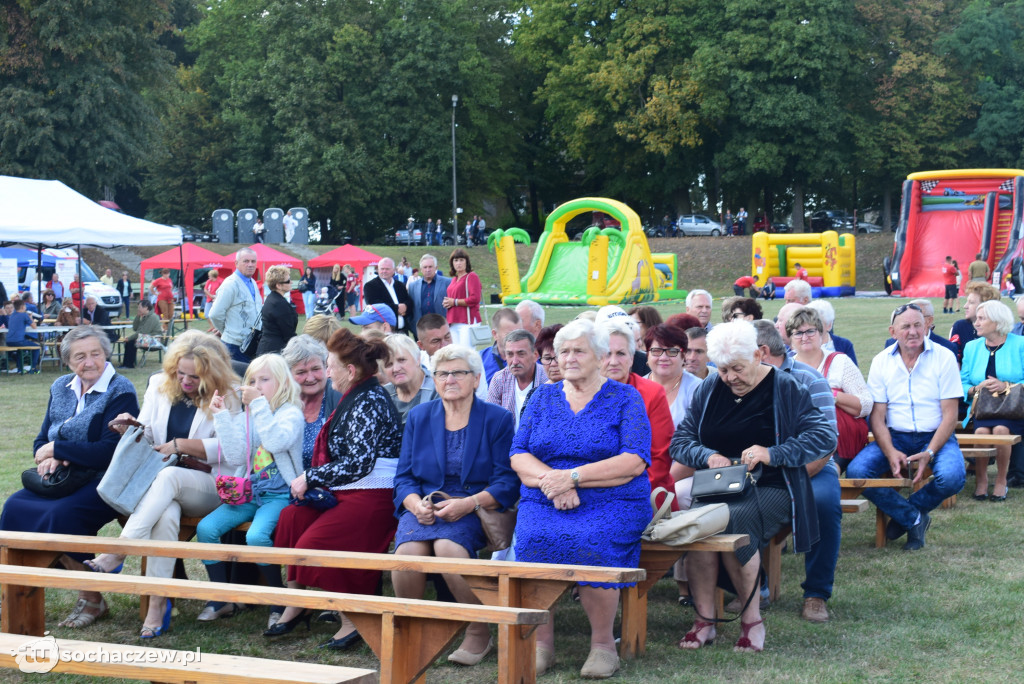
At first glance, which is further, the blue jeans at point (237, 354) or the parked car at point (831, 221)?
the parked car at point (831, 221)

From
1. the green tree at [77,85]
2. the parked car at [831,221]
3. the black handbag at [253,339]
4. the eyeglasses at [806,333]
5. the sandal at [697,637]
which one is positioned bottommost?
the sandal at [697,637]

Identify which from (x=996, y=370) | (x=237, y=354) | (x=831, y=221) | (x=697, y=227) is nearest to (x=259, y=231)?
(x=697, y=227)

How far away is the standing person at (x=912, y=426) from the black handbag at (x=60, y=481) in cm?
427

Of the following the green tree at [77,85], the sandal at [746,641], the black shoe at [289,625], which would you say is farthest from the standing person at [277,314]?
the green tree at [77,85]

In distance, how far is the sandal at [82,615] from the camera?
5.18m

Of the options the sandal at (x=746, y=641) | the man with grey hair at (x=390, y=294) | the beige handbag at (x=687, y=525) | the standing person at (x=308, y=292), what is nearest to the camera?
the beige handbag at (x=687, y=525)

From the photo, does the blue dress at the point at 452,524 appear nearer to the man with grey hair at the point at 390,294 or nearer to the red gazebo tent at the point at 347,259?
the man with grey hair at the point at 390,294

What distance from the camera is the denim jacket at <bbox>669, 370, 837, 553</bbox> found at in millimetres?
4746

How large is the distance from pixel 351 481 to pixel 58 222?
41.0ft

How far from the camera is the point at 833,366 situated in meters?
6.28

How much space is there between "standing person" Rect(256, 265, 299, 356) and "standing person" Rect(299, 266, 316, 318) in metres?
18.9

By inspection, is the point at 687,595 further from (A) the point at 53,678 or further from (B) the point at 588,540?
(A) the point at 53,678

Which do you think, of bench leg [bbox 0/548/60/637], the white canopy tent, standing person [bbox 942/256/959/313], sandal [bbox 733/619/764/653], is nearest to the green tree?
the white canopy tent

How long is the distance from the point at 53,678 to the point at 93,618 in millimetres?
766
